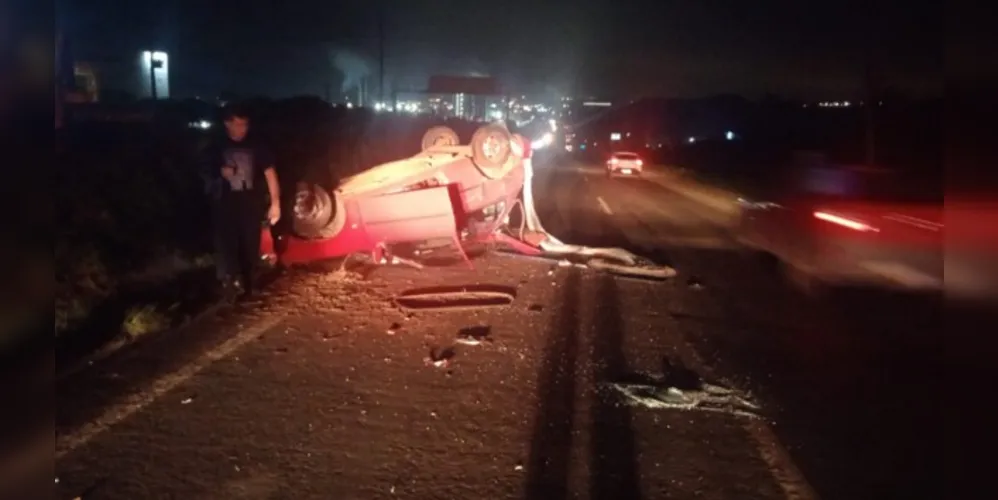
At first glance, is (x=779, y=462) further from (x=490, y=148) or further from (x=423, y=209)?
(x=490, y=148)

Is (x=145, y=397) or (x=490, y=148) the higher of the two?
(x=490, y=148)

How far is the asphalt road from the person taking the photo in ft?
15.6

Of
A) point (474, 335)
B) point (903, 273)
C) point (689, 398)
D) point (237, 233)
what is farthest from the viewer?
point (903, 273)

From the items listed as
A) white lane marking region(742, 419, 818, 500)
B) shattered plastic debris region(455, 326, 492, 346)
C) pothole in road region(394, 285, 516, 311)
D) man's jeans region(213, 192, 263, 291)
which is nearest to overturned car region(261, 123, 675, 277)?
pothole in road region(394, 285, 516, 311)

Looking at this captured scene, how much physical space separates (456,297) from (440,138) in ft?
16.3

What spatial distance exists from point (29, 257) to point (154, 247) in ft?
29.4

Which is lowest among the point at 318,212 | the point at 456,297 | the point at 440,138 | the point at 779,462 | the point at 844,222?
the point at 779,462

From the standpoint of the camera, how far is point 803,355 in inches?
298

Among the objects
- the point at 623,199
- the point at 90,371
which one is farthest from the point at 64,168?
the point at 623,199

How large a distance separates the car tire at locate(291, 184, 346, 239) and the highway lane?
157 inches

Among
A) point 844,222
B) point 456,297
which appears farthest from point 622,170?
point 456,297

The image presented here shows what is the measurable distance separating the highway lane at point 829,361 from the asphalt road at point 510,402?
0.08 feet

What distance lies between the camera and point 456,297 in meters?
9.46

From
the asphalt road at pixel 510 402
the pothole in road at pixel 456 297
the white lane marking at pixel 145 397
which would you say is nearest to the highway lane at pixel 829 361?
the asphalt road at pixel 510 402
